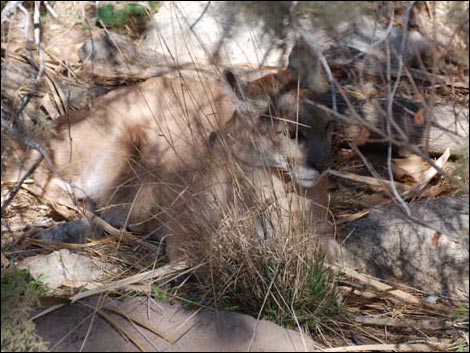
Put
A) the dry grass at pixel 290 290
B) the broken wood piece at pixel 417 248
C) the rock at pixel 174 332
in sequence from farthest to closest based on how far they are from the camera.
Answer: the broken wood piece at pixel 417 248 < the dry grass at pixel 290 290 < the rock at pixel 174 332

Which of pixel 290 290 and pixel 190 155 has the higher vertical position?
pixel 190 155

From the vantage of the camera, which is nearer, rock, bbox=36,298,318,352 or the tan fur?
rock, bbox=36,298,318,352

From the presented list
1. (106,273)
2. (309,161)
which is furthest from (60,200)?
(309,161)

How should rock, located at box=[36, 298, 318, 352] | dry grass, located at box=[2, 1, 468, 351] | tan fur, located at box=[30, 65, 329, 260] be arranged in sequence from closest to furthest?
rock, located at box=[36, 298, 318, 352] → dry grass, located at box=[2, 1, 468, 351] → tan fur, located at box=[30, 65, 329, 260]

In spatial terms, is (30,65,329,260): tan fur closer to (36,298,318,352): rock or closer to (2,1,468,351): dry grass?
(2,1,468,351): dry grass

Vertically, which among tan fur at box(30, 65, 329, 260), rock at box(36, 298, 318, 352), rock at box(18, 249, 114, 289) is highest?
tan fur at box(30, 65, 329, 260)

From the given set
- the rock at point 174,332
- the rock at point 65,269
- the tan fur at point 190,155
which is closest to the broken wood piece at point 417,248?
the tan fur at point 190,155

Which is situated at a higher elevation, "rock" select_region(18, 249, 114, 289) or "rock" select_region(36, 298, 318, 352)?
"rock" select_region(36, 298, 318, 352)

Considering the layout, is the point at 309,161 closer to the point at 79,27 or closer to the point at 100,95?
the point at 100,95

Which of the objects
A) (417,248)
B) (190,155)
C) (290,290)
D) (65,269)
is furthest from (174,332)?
(417,248)

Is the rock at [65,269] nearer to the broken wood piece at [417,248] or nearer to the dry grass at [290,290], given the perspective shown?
the dry grass at [290,290]

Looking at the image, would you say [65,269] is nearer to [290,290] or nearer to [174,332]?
[174,332]

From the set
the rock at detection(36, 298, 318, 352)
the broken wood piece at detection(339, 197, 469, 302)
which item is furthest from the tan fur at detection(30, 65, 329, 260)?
the rock at detection(36, 298, 318, 352)

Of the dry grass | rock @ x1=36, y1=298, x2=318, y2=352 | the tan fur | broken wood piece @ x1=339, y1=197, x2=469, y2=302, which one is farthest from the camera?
broken wood piece @ x1=339, y1=197, x2=469, y2=302
